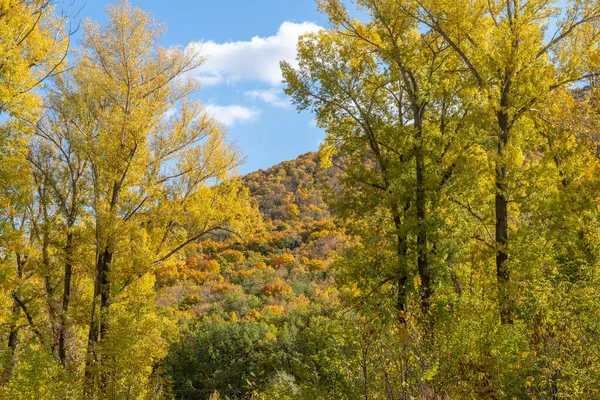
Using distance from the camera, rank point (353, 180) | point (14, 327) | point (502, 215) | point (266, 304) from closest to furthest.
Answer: point (502, 215) < point (353, 180) < point (14, 327) < point (266, 304)

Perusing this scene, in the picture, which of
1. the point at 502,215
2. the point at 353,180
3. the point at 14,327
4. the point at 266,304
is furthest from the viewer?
the point at 266,304

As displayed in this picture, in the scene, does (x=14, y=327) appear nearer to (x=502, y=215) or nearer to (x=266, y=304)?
(x=502, y=215)

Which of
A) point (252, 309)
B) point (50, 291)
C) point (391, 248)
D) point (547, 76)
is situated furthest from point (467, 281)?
point (252, 309)

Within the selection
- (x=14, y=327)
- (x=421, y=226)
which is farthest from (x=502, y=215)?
(x=14, y=327)

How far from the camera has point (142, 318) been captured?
28.5ft

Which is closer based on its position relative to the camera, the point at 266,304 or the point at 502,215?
the point at 502,215

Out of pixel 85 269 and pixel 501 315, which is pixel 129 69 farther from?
pixel 501 315

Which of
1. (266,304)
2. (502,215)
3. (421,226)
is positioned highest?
(502,215)

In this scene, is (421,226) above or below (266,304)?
above

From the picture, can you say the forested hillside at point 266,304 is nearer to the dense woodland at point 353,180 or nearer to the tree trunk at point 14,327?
the dense woodland at point 353,180

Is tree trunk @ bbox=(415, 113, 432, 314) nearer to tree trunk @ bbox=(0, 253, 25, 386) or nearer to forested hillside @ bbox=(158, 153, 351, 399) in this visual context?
forested hillside @ bbox=(158, 153, 351, 399)

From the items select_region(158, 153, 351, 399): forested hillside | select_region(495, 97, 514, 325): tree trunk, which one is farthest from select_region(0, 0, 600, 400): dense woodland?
select_region(158, 153, 351, 399): forested hillside

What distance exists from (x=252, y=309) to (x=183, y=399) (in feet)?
25.9

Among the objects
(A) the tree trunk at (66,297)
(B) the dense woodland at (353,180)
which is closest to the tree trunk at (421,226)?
(B) the dense woodland at (353,180)
